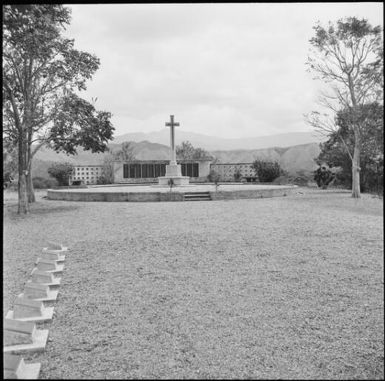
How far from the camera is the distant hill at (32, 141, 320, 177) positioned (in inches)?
1066

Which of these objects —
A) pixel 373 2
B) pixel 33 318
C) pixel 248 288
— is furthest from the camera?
pixel 248 288

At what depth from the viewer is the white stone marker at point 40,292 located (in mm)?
3855

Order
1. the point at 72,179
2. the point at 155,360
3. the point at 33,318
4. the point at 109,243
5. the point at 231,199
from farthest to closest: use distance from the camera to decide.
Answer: the point at 72,179 → the point at 231,199 → the point at 109,243 → the point at 33,318 → the point at 155,360

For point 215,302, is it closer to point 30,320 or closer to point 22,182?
point 30,320

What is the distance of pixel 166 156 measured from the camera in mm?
29156

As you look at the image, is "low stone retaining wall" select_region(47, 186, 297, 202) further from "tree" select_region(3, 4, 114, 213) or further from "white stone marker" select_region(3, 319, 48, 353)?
"white stone marker" select_region(3, 319, 48, 353)

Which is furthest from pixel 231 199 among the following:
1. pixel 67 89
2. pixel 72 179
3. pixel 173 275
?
pixel 72 179

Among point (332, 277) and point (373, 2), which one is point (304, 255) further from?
point (373, 2)

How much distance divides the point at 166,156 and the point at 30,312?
85.5ft

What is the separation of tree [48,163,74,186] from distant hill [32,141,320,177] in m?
1.30

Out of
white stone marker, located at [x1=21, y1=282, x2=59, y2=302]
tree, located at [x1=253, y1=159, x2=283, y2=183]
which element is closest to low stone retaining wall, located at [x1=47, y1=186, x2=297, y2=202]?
tree, located at [x1=253, y1=159, x2=283, y2=183]

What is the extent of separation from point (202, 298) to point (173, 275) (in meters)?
0.95

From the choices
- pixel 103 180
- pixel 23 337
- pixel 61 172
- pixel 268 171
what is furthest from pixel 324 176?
pixel 23 337

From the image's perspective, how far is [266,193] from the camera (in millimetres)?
15984
